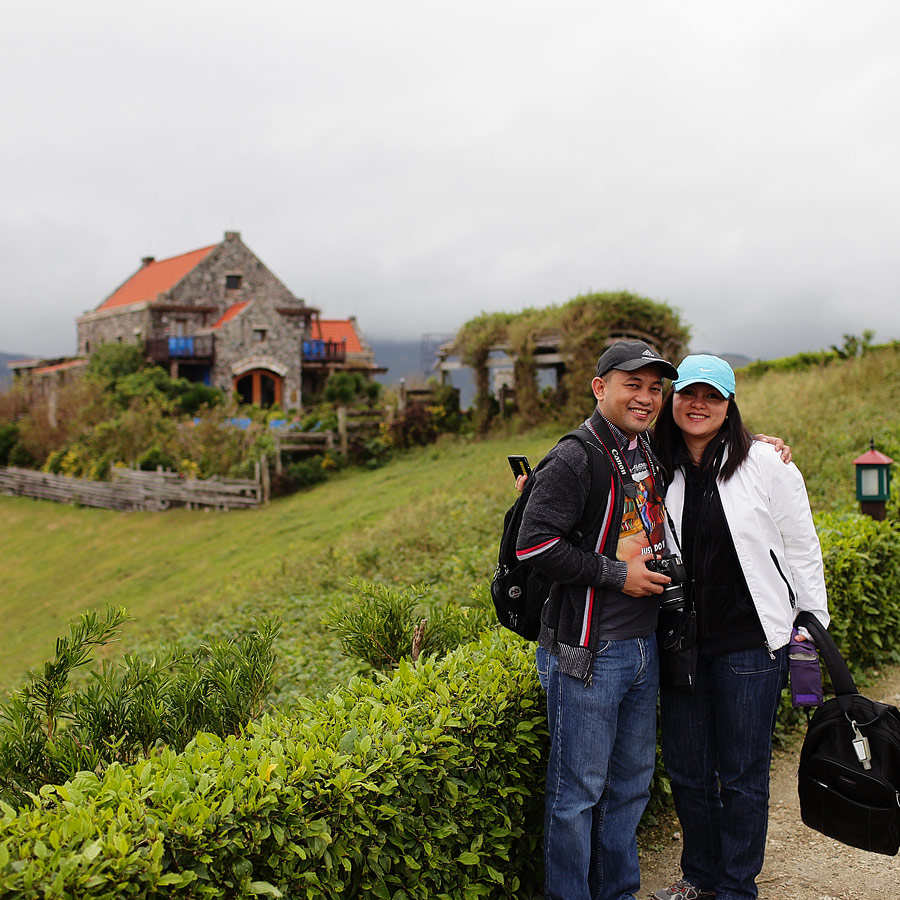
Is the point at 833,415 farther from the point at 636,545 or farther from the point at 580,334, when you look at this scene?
the point at 636,545

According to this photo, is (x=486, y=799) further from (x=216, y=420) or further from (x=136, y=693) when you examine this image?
(x=216, y=420)

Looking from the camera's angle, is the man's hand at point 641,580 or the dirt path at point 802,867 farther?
the dirt path at point 802,867

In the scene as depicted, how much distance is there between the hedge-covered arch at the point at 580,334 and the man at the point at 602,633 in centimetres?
1643

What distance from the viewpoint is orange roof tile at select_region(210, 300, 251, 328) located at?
3971 centimetres

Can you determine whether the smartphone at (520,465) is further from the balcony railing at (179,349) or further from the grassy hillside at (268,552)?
the balcony railing at (179,349)

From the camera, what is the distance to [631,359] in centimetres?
302

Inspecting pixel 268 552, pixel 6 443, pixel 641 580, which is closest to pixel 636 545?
pixel 641 580

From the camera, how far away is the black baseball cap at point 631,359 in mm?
3000

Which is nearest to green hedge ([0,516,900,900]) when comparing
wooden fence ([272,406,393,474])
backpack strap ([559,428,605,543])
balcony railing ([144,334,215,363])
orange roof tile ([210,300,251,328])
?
backpack strap ([559,428,605,543])

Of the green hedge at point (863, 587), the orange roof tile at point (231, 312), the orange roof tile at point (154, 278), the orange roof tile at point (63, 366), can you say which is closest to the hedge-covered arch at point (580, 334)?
the green hedge at point (863, 587)

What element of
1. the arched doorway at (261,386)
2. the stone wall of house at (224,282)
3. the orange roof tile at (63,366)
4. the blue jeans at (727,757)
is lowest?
the blue jeans at (727,757)

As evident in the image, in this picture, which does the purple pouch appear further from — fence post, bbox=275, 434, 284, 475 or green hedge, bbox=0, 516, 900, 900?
fence post, bbox=275, 434, 284, 475

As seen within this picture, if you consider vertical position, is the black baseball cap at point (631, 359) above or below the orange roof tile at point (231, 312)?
below

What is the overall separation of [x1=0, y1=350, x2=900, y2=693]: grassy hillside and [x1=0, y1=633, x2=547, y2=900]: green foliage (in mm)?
2553
